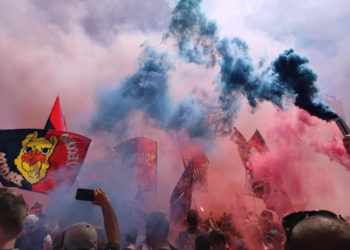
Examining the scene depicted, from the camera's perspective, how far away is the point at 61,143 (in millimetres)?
7695

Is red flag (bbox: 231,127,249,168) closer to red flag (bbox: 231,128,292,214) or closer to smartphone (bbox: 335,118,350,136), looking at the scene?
red flag (bbox: 231,128,292,214)

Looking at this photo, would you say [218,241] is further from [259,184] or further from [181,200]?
[259,184]

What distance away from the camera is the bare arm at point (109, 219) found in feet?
7.46

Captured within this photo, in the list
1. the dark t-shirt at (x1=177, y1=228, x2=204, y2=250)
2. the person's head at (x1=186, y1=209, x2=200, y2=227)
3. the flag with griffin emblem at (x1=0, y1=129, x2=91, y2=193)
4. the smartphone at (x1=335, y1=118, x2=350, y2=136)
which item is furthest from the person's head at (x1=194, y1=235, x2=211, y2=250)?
the flag with griffin emblem at (x1=0, y1=129, x2=91, y2=193)

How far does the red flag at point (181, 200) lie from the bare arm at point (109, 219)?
8517 millimetres

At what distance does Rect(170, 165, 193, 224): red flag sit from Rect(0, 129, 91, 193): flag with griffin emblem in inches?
193

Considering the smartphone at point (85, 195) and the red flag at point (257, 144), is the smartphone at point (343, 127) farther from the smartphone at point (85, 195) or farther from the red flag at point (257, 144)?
the red flag at point (257, 144)

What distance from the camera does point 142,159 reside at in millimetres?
13461

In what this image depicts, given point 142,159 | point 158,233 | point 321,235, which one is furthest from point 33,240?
point 142,159

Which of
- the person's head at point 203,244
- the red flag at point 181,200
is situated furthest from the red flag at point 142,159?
the person's head at point 203,244

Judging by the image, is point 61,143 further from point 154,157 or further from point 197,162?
point 197,162

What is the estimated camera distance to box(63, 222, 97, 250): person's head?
2.34m

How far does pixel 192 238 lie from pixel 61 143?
16.2 feet

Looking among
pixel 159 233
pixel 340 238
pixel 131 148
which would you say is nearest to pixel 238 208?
pixel 131 148
